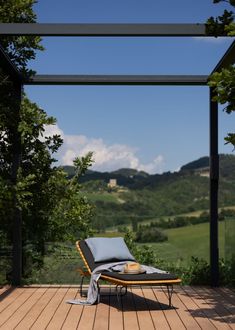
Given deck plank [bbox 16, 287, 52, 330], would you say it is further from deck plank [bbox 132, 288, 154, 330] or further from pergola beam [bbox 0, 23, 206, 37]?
pergola beam [bbox 0, 23, 206, 37]

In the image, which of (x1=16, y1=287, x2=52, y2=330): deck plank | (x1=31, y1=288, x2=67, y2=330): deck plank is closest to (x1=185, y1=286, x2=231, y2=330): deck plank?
(x1=31, y1=288, x2=67, y2=330): deck plank

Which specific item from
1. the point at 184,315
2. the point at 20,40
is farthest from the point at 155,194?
the point at 184,315

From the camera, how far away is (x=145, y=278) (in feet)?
19.9

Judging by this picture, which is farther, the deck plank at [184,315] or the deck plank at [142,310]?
the deck plank at [142,310]

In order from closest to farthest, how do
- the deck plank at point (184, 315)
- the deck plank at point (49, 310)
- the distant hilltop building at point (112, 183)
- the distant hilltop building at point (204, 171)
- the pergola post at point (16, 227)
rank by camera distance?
the deck plank at point (184, 315), the deck plank at point (49, 310), the pergola post at point (16, 227), the distant hilltop building at point (204, 171), the distant hilltop building at point (112, 183)

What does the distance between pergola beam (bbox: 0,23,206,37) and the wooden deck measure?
291 centimetres

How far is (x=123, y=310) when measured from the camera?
237 inches

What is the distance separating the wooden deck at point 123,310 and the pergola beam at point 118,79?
2.88 m

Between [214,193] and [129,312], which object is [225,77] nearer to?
[129,312]

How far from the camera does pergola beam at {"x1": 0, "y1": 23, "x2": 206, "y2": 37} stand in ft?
18.4

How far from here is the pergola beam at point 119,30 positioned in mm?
5617

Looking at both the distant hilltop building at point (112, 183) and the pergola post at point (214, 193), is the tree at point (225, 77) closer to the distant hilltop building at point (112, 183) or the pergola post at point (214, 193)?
the pergola post at point (214, 193)

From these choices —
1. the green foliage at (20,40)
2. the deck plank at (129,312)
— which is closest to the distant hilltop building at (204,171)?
the deck plank at (129,312)

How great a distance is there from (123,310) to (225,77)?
2767 mm
